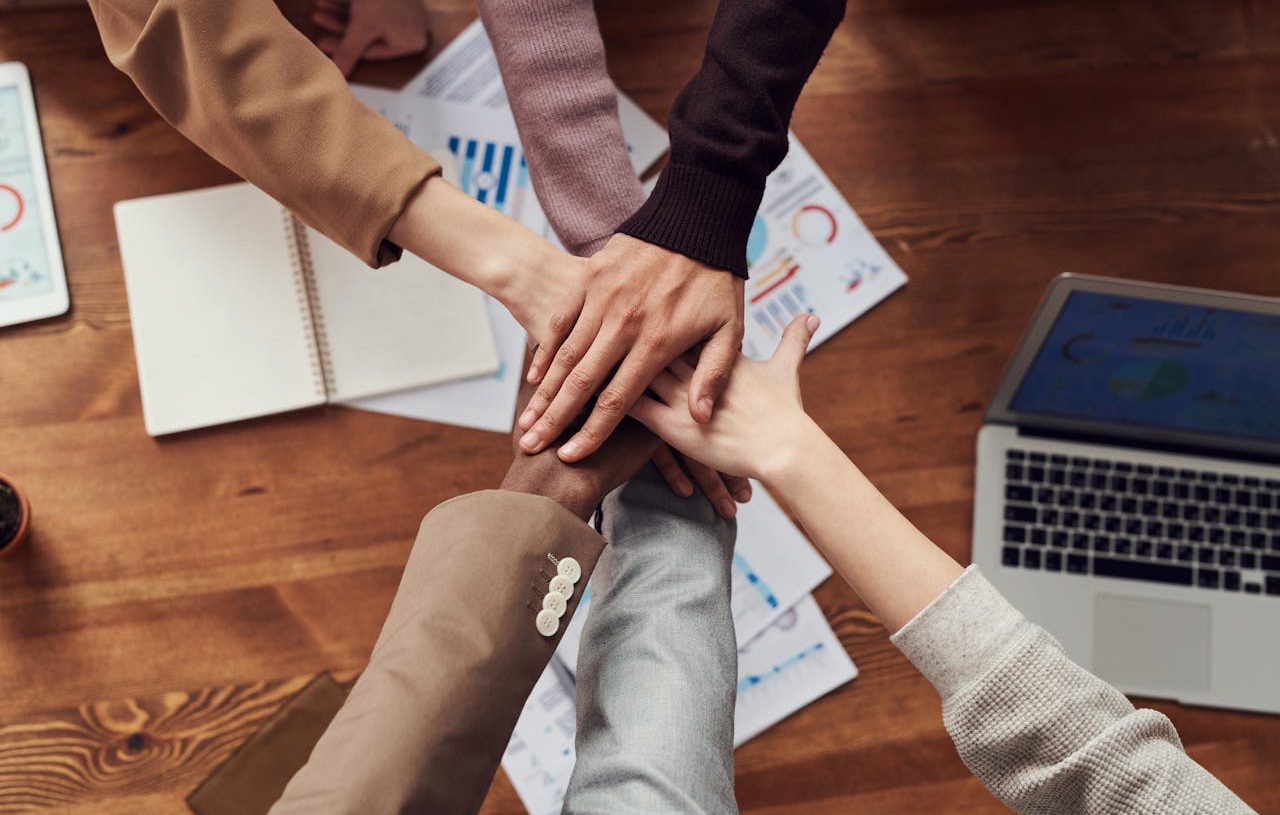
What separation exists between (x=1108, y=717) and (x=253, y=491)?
79 cm

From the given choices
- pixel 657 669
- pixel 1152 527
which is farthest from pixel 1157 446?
pixel 657 669

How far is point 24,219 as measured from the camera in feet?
3.60

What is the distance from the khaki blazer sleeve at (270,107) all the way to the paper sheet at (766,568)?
0.44 m

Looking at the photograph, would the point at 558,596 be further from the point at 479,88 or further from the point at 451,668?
the point at 479,88

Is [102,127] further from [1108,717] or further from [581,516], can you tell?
[1108,717]

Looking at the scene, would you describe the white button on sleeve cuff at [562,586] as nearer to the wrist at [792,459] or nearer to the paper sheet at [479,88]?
the wrist at [792,459]

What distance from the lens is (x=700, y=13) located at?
118 centimetres

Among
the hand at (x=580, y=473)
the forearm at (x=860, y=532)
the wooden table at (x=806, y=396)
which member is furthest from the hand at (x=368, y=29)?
the forearm at (x=860, y=532)

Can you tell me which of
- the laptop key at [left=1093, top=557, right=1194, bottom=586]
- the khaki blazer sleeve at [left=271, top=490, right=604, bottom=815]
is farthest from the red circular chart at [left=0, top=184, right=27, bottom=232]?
the laptop key at [left=1093, top=557, right=1194, bottom=586]

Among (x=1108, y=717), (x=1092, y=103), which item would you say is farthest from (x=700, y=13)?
(x=1108, y=717)

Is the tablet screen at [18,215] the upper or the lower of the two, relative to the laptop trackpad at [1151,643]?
upper

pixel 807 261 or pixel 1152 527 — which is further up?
pixel 807 261

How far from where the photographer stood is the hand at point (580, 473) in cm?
87

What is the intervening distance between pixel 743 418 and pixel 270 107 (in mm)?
472
